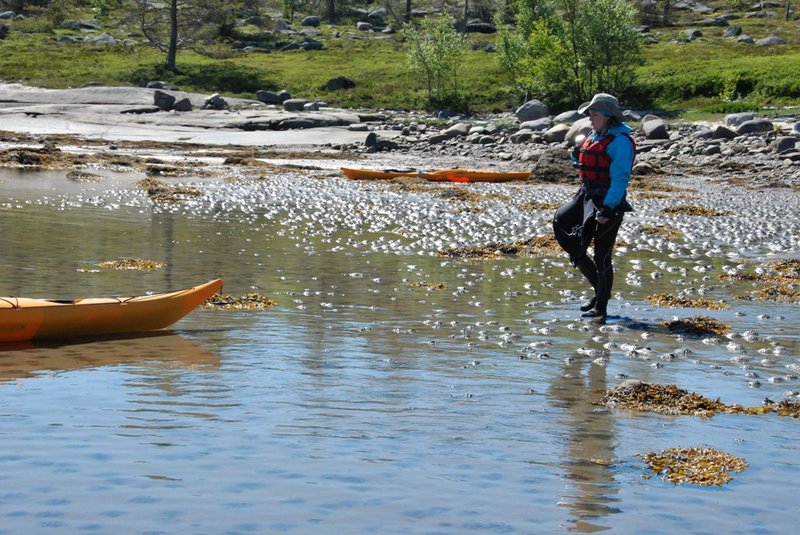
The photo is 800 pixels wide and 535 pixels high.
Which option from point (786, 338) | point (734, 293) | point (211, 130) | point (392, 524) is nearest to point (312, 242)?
point (734, 293)

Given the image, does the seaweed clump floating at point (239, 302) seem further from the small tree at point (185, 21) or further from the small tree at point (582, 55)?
the small tree at point (185, 21)

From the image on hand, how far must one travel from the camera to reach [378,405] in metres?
7.09

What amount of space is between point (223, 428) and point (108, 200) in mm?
17671

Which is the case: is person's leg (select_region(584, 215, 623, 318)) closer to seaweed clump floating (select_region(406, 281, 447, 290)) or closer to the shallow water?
the shallow water

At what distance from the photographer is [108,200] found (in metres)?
23.0

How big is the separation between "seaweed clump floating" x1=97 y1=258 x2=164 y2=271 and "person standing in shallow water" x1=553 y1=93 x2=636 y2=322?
549 centimetres

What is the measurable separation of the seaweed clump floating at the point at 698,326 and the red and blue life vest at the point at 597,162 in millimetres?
1545

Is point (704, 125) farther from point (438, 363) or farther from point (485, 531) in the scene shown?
point (485, 531)

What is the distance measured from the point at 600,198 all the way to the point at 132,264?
6246mm

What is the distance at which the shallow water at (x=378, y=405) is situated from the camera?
5082 millimetres

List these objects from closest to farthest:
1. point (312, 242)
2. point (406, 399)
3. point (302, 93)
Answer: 1. point (406, 399)
2. point (312, 242)
3. point (302, 93)

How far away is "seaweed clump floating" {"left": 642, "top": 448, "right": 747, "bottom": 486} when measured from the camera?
5680 mm

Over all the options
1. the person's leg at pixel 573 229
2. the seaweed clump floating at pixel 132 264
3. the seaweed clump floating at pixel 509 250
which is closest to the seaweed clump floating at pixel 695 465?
the person's leg at pixel 573 229

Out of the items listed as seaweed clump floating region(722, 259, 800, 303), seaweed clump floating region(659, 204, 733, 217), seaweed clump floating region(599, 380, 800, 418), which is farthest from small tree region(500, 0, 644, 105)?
seaweed clump floating region(599, 380, 800, 418)
